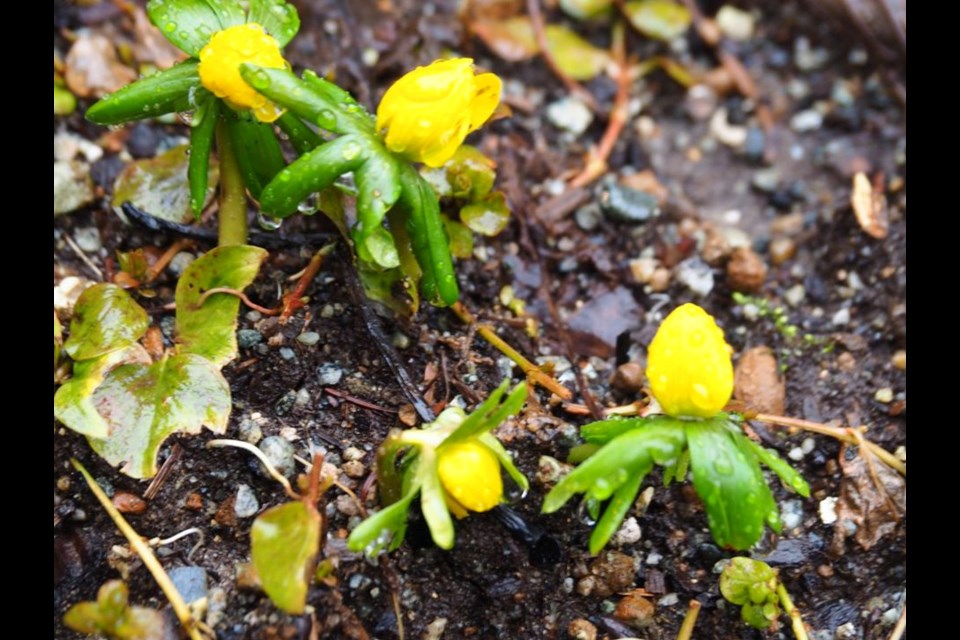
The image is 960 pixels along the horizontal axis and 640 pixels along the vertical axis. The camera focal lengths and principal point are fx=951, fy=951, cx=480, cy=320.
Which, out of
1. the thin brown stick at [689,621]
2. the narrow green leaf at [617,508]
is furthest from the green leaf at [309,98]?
the thin brown stick at [689,621]

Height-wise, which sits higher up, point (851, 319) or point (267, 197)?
point (267, 197)

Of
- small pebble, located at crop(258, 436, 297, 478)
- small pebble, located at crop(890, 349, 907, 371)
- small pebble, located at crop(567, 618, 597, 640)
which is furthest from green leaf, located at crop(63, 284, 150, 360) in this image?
small pebble, located at crop(890, 349, 907, 371)

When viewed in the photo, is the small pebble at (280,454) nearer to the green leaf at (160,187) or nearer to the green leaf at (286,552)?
the green leaf at (286,552)

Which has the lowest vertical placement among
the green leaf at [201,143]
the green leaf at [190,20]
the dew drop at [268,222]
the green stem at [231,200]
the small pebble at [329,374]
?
the small pebble at [329,374]

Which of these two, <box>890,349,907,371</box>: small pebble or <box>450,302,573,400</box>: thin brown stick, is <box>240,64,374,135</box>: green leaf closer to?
<box>450,302,573,400</box>: thin brown stick

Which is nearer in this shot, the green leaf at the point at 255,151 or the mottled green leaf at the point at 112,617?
the mottled green leaf at the point at 112,617
